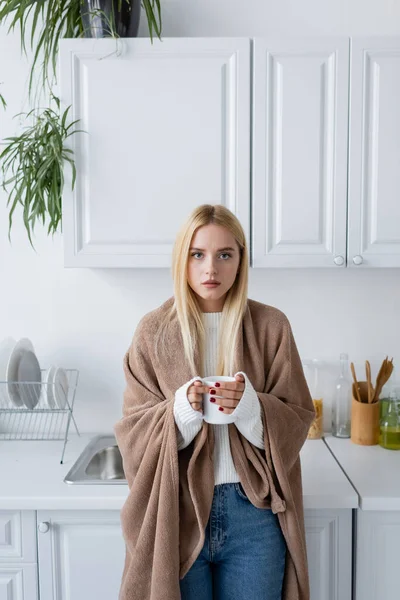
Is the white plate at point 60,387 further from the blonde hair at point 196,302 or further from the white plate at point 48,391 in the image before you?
the blonde hair at point 196,302

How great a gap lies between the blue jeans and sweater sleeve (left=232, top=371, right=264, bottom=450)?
113 mm

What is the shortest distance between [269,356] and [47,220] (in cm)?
103

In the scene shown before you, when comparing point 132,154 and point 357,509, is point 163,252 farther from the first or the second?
point 357,509

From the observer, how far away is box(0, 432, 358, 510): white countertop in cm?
149

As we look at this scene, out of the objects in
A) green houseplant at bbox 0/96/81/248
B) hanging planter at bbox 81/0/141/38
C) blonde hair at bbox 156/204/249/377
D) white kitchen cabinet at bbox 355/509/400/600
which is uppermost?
hanging planter at bbox 81/0/141/38

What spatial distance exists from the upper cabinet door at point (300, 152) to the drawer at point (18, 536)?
36.8 inches

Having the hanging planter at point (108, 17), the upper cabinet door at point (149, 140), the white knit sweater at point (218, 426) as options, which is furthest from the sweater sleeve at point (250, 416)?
the hanging planter at point (108, 17)

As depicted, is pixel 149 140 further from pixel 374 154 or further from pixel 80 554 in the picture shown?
pixel 80 554

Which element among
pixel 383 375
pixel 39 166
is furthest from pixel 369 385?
pixel 39 166

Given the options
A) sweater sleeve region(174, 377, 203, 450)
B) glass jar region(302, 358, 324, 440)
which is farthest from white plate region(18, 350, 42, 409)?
glass jar region(302, 358, 324, 440)

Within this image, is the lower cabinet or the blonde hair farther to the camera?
the lower cabinet

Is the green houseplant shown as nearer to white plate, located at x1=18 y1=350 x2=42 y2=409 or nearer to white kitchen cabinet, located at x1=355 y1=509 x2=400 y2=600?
white plate, located at x1=18 y1=350 x2=42 y2=409

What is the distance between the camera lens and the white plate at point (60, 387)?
1.87 metres

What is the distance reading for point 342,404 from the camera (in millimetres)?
2004
